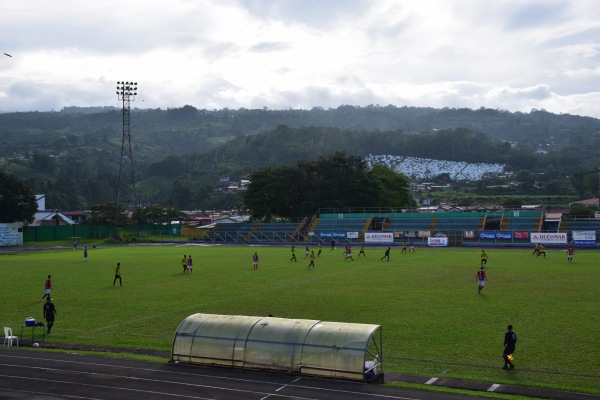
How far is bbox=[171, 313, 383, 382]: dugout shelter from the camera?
19.3m

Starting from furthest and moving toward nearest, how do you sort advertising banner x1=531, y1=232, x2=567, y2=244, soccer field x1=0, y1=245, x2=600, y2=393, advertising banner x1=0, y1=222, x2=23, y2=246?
advertising banner x1=0, y1=222, x2=23, y2=246
advertising banner x1=531, y1=232, x2=567, y2=244
soccer field x1=0, y1=245, x2=600, y2=393

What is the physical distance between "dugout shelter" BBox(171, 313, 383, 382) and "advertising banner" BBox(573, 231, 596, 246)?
5712 centimetres

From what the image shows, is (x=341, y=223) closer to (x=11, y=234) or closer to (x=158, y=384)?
(x=11, y=234)

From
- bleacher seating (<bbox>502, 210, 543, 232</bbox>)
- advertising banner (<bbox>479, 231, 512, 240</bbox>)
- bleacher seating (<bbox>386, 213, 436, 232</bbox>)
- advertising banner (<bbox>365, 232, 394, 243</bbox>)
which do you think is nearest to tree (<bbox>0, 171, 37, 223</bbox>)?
advertising banner (<bbox>365, 232, 394, 243</bbox>)

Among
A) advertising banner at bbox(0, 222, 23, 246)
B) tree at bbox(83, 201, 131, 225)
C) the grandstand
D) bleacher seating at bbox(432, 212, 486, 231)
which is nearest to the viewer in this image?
the grandstand

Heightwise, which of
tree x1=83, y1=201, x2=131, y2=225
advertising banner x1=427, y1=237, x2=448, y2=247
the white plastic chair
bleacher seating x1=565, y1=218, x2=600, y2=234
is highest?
tree x1=83, y1=201, x2=131, y2=225

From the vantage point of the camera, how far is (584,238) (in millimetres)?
71188

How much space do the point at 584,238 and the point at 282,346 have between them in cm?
6058

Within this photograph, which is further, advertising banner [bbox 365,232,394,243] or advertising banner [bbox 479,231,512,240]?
advertising banner [bbox 365,232,394,243]

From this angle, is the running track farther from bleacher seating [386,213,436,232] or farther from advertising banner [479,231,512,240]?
bleacher seating [386,213,436,232]

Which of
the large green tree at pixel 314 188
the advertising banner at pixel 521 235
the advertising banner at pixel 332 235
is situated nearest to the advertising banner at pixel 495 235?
the advertising banner at pixel 521 235

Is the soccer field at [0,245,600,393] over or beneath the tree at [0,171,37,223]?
A: beneath

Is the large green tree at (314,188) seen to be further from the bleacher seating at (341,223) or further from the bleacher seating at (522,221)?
the bleacher seating at (522,221)

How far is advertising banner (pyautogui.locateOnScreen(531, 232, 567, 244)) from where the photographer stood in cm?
7181
